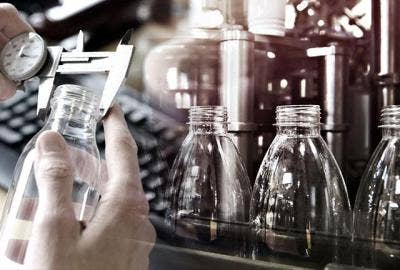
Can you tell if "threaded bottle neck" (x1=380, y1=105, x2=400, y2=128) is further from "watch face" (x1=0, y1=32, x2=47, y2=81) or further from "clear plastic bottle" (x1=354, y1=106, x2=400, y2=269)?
"watch face" (x1=0, y1=32, x2=47, y2=81)

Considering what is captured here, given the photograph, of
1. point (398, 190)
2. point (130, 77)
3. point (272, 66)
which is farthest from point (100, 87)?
point (398, 190)

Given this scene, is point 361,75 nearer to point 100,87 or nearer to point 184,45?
point 184,45

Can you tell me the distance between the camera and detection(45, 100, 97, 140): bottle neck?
1.45 ft

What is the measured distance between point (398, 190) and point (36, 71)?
1.14 feet

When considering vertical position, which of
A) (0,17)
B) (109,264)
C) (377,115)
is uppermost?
(0,17)

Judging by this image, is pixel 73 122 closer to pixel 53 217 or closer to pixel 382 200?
pixel 53 217

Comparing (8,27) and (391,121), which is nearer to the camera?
(391,121)

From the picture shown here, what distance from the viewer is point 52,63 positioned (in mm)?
484

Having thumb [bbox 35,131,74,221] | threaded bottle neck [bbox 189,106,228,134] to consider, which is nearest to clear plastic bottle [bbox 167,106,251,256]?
threaded bottle neck [bbox 189,106,228,134]

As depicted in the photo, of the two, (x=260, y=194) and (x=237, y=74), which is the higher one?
(x=237, y=74)

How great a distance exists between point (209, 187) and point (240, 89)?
0.09 m

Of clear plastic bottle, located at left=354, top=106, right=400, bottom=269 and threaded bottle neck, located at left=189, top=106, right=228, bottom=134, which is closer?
clear plastic bottle, located at left=354, top=106, right=400, bottom=269

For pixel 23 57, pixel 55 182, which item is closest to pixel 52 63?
pixel 23 57

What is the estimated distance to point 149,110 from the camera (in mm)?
547
